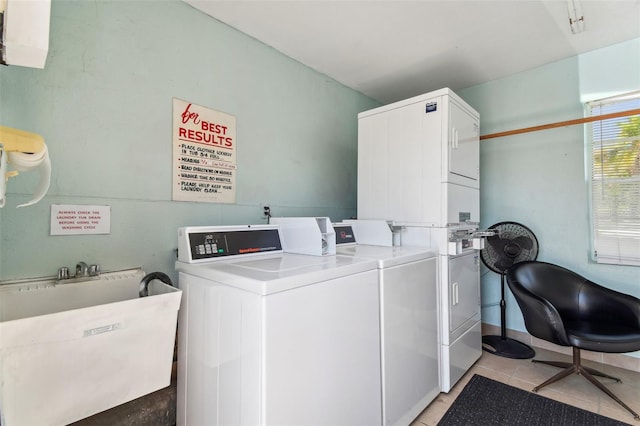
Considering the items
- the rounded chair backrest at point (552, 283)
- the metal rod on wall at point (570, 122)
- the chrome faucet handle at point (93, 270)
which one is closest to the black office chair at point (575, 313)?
the rounded chair backrest at point (552, 283)

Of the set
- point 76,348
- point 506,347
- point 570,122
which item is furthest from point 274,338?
point 570,122

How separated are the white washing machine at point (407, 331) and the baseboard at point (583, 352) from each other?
1.35 metres

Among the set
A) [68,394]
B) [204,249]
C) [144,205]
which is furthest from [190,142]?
[68,394]

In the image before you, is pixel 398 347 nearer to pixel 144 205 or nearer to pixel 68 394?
pixel 68 394

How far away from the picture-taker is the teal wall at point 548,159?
236 cm

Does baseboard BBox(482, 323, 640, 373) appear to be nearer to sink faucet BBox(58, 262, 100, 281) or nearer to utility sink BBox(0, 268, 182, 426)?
utility sink BBox(0, 268, 182, 426)

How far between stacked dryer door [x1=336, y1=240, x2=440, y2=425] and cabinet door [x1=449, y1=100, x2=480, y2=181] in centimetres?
71

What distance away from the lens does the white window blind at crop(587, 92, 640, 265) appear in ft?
7.37

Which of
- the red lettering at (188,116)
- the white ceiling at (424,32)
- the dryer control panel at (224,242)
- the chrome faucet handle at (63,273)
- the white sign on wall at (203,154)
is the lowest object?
the chrome faucet handle at (63,273)

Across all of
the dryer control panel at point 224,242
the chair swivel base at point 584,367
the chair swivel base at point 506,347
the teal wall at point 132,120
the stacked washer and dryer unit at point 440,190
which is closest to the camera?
the teal wall at point 132,120

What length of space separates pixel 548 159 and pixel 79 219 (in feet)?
11.5

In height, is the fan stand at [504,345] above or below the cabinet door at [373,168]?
below

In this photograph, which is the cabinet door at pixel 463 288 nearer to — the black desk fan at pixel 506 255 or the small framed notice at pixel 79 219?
the black desk fan at pixel 506 255

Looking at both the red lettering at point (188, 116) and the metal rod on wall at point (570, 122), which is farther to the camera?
the metal rod on wall at point (570, 122)
